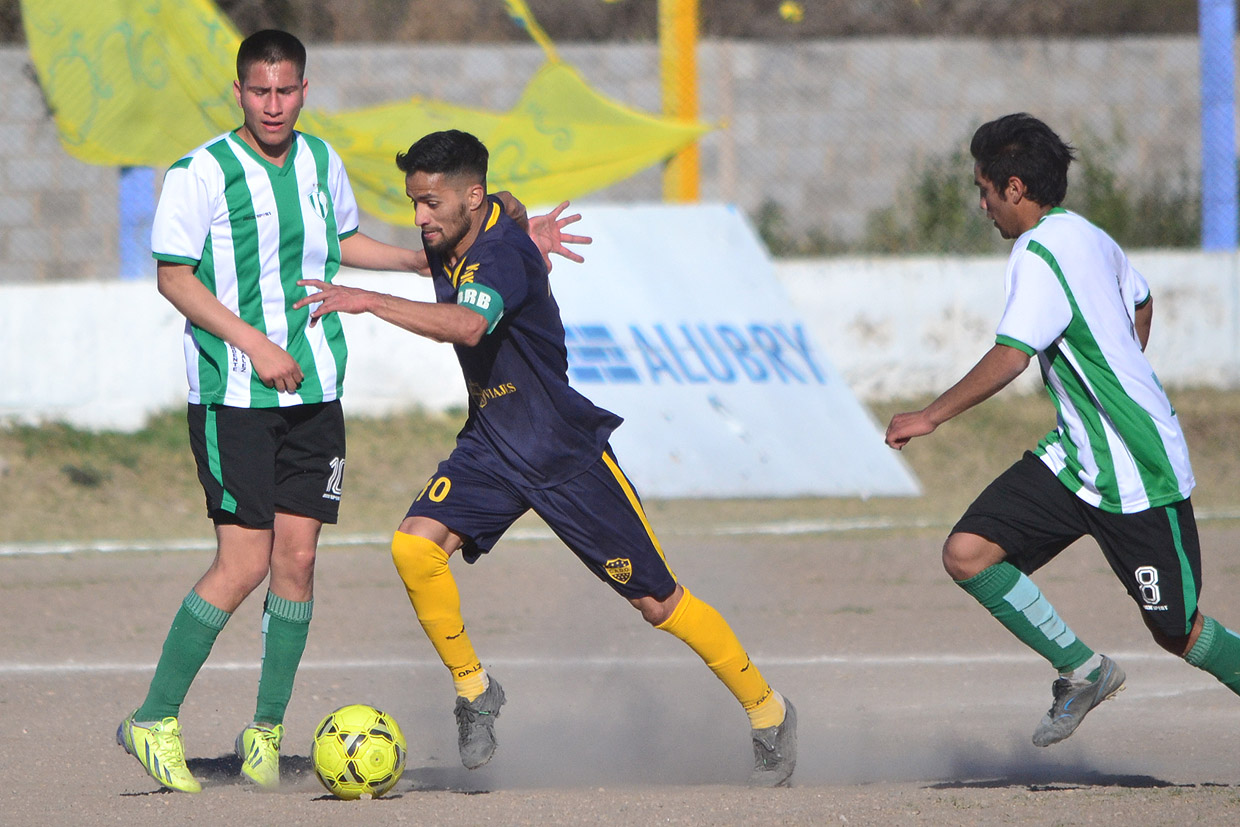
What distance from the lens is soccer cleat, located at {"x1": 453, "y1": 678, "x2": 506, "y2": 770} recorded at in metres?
4.44

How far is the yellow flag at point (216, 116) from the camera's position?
10.4 meters

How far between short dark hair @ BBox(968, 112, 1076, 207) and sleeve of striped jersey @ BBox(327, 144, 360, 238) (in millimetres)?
1964

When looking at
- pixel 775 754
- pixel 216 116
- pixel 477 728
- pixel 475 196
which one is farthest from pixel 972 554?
pixel 216 116

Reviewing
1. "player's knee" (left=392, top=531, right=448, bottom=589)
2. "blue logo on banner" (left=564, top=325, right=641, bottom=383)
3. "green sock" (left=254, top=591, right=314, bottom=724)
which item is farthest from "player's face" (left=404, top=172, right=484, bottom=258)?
"blue logo on banner" (left=564, top=325, right=641, bottom=383)

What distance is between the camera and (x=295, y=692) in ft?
19.2

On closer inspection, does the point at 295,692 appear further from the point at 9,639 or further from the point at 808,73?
the point at 808,73

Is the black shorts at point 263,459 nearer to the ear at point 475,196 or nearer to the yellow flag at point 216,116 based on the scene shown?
the ear at point 475,196

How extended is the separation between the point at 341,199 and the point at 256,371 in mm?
715

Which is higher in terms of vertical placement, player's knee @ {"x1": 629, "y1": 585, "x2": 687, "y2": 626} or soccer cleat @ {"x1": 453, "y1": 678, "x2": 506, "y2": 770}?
player's knee @ {"x1": 629, "y1": 585, "x2": 687, "y2": 626}

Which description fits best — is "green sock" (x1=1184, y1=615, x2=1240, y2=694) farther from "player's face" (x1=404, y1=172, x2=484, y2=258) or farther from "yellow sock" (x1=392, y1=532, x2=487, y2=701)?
"player's face" (x1=404, y1=172, x2=484, y2=258)

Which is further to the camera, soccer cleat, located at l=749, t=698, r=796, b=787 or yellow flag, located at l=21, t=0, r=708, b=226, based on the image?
yellow flag, located at l=21, t=0, r=708, b=226

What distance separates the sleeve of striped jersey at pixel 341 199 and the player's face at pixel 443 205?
1.10ft

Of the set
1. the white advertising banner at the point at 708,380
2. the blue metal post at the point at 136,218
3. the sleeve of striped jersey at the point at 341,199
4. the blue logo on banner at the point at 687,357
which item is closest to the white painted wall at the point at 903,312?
the white advertising banner at the point at 708,380

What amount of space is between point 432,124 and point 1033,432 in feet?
17.4
